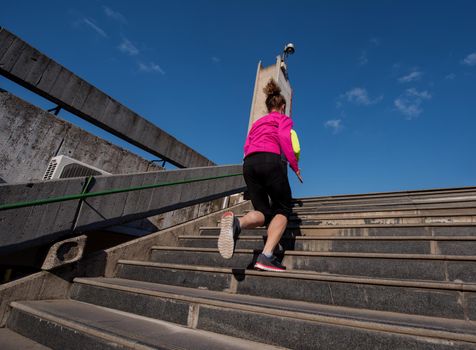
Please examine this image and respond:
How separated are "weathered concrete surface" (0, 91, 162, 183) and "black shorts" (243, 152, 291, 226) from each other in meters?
3.18

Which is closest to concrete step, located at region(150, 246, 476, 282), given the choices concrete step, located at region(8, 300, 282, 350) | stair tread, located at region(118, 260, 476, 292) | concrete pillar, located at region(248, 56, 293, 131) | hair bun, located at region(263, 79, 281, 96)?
stair tread, located at region(118, 260, 476, 292)

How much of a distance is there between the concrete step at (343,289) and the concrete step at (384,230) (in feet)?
4.33

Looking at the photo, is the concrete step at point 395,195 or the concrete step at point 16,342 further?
the concrete step at point 395,195

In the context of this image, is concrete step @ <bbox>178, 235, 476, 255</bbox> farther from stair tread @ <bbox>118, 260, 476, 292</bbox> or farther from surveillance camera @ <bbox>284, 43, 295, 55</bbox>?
surveillance camera @ <bbox>284, 43, 295, 55</bbox>

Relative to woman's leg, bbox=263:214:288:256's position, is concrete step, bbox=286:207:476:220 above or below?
above

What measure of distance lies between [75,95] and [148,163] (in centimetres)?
176

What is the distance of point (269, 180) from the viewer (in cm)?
256

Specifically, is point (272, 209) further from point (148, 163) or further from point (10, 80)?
point (10, 80)

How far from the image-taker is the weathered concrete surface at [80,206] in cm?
238

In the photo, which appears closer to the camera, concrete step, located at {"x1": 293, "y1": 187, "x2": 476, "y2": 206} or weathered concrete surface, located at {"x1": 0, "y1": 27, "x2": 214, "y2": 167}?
weathered concrete surface, located at {"x1": 0, "y1": 27, "x2": 214, "y2": 167}

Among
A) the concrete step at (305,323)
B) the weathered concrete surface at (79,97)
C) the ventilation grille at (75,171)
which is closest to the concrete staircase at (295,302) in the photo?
the concrete step at (305,323)

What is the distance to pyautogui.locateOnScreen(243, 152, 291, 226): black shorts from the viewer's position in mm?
2547

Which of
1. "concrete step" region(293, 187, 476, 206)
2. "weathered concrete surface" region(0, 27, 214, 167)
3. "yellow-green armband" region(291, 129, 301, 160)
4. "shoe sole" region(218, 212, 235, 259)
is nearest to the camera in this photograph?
"shoe sole" region(218, 212, 235, 259)

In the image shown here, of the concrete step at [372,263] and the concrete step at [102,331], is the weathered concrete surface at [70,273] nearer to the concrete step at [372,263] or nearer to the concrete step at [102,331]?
the concrete step at [102,331]
